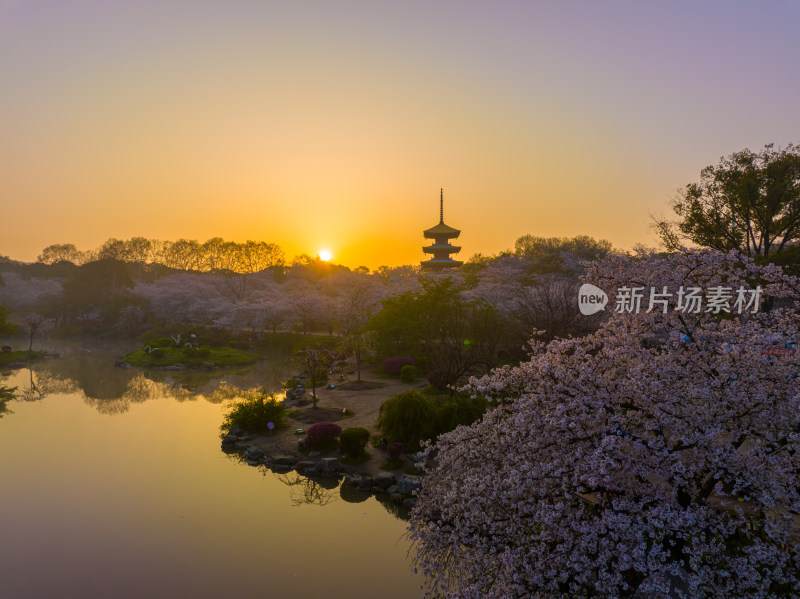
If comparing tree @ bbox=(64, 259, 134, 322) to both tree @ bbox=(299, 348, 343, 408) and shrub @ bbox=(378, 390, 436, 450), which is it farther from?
shrub @ bbox=(378, 390, 436, 450)

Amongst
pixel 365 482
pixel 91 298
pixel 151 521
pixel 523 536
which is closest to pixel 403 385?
pixel 365 482

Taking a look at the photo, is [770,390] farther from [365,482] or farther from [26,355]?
[26,355]

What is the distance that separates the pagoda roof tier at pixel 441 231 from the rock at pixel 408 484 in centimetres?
5146

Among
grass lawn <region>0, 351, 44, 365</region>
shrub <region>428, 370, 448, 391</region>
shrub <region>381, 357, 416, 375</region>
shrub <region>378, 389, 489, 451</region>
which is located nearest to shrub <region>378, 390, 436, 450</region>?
shrub <region>378, 389, 489, 451</region>

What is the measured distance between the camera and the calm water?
9.65 meters

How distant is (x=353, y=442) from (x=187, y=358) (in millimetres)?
26095

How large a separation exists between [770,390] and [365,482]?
37.1ft

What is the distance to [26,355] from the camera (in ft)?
124

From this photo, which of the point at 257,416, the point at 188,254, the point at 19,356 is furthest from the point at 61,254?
the point at 257,416

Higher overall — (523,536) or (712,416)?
(712,416)

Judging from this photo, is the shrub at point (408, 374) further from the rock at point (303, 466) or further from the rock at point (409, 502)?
the rock at point (409, 502)

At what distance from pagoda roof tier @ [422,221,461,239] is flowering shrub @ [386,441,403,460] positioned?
49644mm

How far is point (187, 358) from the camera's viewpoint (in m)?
37.2

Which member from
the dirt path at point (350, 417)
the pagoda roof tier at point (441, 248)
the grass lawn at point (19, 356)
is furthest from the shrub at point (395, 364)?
the pagoda roof tier at point (441, 248)
